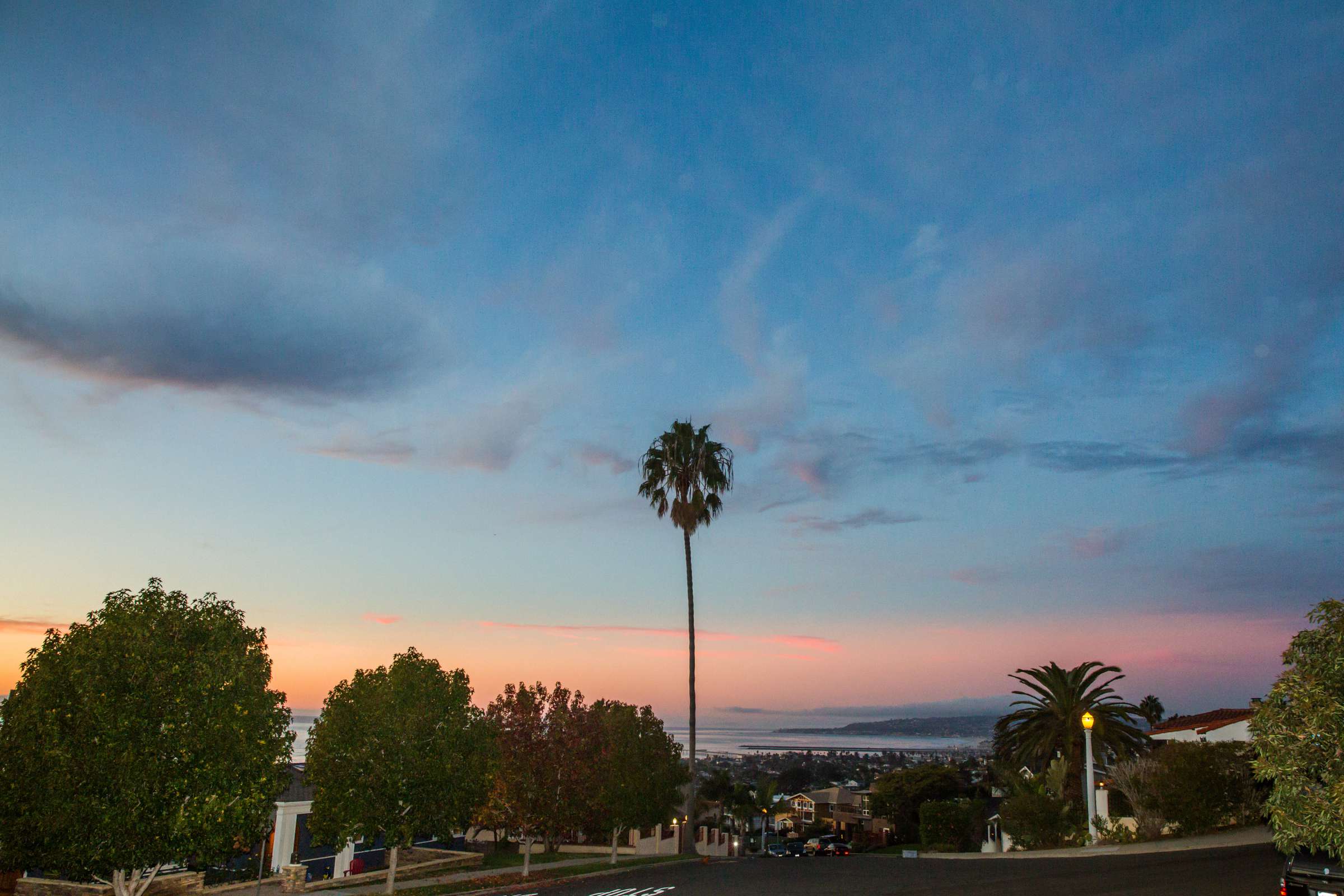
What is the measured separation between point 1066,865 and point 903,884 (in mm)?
6353

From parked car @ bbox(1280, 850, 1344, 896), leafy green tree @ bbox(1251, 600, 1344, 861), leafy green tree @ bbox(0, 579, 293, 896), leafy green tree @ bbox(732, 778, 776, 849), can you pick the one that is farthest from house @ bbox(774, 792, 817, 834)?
leafy green tree @ bbox(1251, 600, 1344, 861)

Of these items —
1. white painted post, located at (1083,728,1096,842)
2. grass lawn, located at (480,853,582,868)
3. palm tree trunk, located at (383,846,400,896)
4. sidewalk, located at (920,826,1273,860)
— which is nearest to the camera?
palm tree trunk, located at (383,846,400,896)

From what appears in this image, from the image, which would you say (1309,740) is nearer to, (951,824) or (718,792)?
(951,824)

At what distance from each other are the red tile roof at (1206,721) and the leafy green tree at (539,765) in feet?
129

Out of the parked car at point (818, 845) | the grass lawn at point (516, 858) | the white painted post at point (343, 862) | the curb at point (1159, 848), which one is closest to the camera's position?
the curb at point (1159, 848)

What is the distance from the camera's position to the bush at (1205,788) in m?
33.2

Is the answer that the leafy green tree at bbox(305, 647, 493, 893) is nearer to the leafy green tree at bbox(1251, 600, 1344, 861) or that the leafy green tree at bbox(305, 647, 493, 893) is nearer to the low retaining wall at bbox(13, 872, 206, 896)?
the low retaining wall at bbox(13, 872, 206, 896)

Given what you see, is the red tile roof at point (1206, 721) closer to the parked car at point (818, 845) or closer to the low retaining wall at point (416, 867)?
the parked car at point (818, 845)

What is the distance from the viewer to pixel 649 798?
138 ft

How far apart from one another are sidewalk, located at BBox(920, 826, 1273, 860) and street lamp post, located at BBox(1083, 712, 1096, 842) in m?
1.57

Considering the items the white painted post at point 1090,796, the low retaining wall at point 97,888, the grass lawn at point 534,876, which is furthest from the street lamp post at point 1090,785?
the low retaining wall at point 97,888

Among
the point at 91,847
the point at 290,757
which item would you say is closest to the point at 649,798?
the point at 290,757

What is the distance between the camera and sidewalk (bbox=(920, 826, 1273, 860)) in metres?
29.2

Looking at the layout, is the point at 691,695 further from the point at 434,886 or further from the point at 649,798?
the point at 434,886
